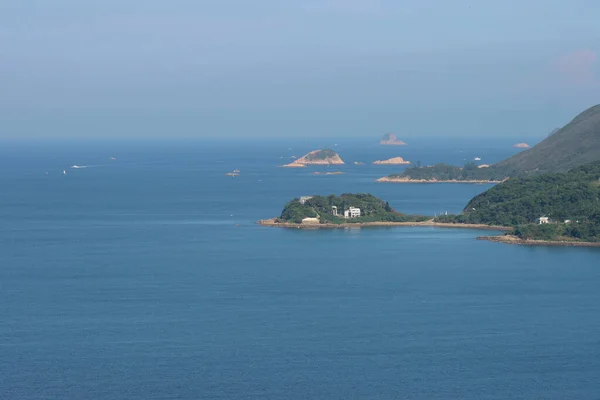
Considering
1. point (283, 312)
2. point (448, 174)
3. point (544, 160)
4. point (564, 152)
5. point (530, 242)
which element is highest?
point (564, 152)

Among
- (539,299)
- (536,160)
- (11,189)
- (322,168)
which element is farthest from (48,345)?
(322,168)

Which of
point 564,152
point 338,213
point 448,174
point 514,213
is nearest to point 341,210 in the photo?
point 338,213

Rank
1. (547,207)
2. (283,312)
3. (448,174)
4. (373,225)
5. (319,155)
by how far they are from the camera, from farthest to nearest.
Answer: (319,155)
(448,174)
(373,225)
(547,207)
(283,312)

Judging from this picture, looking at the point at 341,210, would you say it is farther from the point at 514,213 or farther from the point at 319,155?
the point at 319,155

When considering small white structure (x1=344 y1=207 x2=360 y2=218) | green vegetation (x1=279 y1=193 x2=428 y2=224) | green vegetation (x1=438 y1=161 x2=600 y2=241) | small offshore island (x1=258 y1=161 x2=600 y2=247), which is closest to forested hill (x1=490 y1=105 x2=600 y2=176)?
green vegetation (x1=438 y1=161 x2=600 y2=241)

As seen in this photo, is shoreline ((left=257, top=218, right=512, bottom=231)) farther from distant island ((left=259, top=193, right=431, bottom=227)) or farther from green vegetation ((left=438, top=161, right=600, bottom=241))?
green vegetation ((left=438, top=161, right=600, bottom=241))
